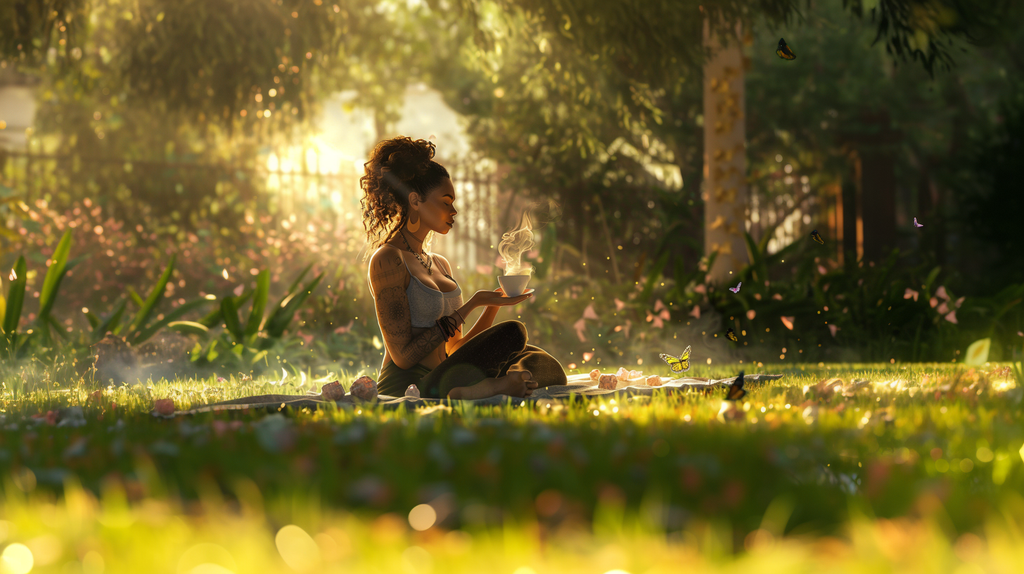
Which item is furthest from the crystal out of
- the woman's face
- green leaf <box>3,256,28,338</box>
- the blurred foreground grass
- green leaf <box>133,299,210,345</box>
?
green leaf <box>3,256,28,338</box>

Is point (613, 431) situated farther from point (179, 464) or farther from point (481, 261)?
point (481, 261)

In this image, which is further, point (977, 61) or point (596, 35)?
point (977, 61)

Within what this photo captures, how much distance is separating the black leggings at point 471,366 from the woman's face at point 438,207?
0.65 metres

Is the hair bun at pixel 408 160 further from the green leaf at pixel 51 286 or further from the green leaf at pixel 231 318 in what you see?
the green leaf at pixel 51 286

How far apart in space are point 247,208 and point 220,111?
229 centimetres

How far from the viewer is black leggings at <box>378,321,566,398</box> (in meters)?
4.74

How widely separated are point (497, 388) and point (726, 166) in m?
5.73

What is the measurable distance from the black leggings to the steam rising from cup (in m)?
0.38

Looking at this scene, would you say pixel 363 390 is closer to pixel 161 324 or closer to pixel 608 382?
pixel 608 382

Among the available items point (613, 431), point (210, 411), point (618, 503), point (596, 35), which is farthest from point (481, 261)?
point (618, 503)

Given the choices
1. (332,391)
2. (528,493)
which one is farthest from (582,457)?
(332,391)

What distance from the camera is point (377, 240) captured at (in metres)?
5.19

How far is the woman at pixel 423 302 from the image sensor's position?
474cm

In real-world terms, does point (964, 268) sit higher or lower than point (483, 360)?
higher
